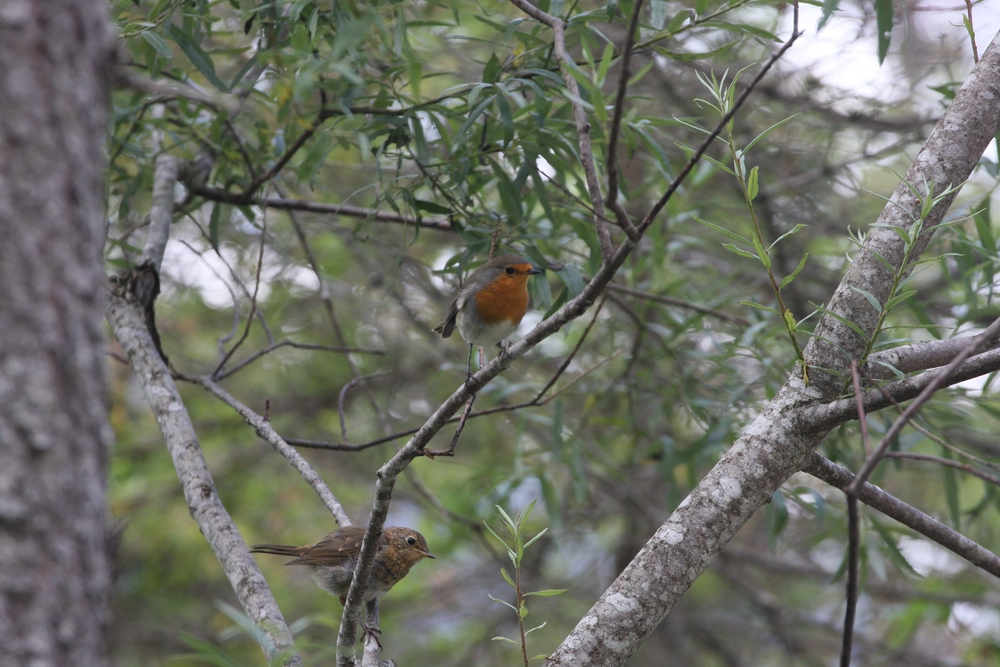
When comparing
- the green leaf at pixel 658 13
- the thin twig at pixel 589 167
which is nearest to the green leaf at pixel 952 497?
the green leaf at pixel 658 13

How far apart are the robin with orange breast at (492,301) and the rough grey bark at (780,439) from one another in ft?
5.21

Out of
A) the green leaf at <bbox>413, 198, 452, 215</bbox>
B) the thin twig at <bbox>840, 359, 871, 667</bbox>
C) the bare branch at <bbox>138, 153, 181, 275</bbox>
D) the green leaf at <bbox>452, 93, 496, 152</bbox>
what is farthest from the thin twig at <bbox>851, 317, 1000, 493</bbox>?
the bare branch at <bbox>138, 153, 181, 275</bbox>

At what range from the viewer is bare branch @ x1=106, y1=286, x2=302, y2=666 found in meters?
2.21

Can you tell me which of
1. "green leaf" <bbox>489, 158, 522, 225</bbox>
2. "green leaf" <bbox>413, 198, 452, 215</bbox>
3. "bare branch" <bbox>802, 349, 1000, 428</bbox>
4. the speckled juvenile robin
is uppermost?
"green leaf" <bbox>489, 158, 522, 225</bbox>

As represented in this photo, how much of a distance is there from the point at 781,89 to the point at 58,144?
190 inches

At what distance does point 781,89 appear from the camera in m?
5.08

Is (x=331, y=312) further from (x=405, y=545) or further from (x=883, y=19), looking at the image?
(x=883, y=19)

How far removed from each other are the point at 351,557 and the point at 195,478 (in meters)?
1.13

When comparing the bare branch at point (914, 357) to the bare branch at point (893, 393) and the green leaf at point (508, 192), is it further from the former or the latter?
the green leaf at point (508, 192)

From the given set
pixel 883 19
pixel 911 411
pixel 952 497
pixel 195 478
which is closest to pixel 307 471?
pixel 195 478

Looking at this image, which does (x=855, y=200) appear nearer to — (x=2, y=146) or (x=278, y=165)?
(x=278, y=165)

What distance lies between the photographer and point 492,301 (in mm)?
3578

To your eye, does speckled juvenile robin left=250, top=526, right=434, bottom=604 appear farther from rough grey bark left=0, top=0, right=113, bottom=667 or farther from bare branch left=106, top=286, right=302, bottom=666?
rough grey bark left=0, top=0, right=113, bottom=667

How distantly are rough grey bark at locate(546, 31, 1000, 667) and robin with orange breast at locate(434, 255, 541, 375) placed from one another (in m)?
1.59
